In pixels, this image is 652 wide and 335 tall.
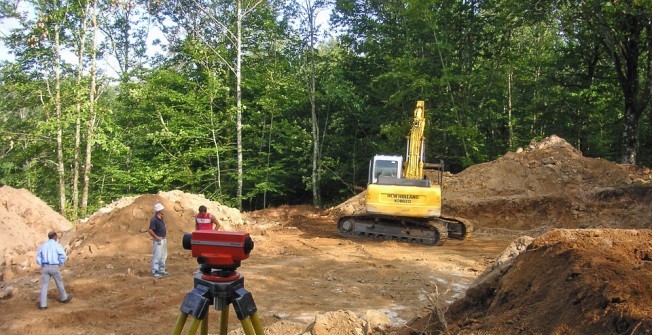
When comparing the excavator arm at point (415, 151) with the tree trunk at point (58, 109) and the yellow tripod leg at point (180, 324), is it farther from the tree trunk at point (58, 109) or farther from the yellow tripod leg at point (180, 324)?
the tree trunk at point (58, 109)

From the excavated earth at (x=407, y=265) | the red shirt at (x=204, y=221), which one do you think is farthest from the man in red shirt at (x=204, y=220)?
the excavated earth at (x=407, y=265)

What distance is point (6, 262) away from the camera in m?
11.8

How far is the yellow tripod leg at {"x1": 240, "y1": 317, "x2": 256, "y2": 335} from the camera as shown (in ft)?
9.84

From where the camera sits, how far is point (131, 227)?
44.2 feet

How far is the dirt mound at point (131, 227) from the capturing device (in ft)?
41.3

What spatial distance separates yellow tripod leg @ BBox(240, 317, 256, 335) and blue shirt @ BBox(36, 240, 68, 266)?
22.1 feet

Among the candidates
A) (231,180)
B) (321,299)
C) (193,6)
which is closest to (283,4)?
(193,6)

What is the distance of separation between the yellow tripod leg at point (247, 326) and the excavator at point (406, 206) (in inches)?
411

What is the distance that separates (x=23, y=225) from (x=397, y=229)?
10.2m

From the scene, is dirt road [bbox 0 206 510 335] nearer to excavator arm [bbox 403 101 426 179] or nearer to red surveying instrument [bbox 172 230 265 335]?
excavator arm [bbox 403 101 426 179]

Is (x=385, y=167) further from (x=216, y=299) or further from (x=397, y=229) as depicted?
(x=216, y=299)

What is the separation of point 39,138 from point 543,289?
21.2 m

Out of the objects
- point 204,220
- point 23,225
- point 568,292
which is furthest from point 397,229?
point 568,292

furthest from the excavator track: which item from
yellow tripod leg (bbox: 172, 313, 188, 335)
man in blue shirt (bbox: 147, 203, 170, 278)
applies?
yellow tripod leg (bbox: 172, 313, 188, 335)
